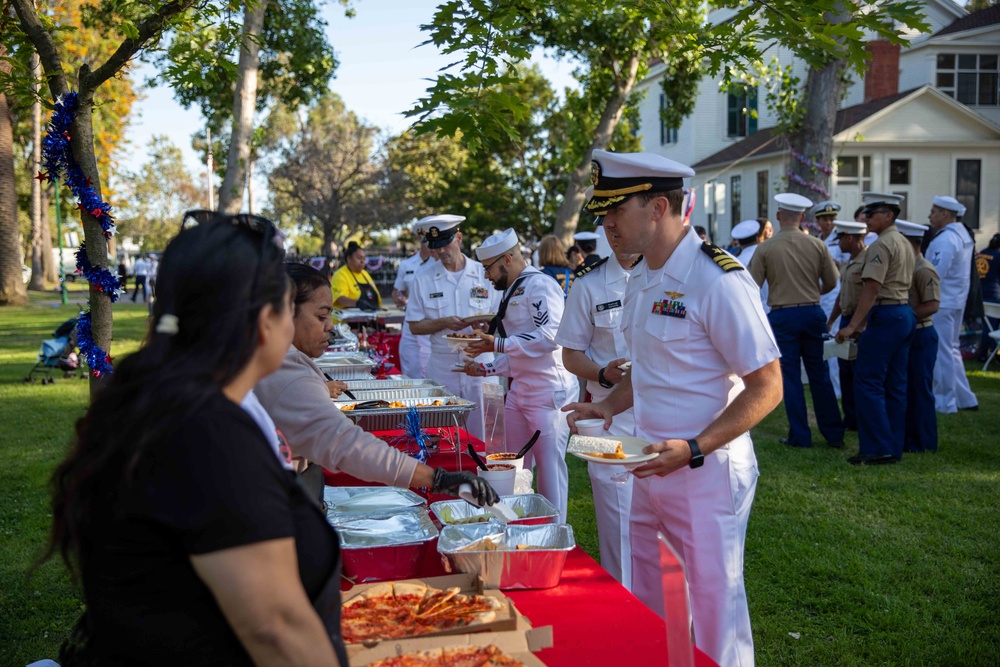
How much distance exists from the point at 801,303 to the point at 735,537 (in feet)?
17.2

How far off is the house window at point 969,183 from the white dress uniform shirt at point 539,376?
24.5m

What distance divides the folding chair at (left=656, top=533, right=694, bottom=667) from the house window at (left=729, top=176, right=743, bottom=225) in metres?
28.0

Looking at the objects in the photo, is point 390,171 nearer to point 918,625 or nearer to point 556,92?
point 556,92

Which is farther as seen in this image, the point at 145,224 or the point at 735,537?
the point at 145,224

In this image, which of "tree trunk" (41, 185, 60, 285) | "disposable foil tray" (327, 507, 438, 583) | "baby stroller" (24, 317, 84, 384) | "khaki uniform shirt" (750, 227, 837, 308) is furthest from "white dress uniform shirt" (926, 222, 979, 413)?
"tree trunk" (41, 185, 60, 285)

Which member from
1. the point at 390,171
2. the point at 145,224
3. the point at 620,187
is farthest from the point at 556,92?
the point at 145,224

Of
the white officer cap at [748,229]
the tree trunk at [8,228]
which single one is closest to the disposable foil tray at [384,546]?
the white officer cap at [748,229]

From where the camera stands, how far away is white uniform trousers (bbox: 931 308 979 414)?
30.9 ft

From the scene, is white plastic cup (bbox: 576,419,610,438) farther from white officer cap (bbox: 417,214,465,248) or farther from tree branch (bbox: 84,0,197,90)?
white officer cap (bbox: 417,214,465,248)

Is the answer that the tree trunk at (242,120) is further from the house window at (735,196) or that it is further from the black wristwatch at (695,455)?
the house window at (735,196)

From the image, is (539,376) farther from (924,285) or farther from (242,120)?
(242,120)

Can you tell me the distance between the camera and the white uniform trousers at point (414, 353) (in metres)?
8.07

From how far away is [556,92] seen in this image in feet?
102

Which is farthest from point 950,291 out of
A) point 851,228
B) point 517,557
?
point 517,557
